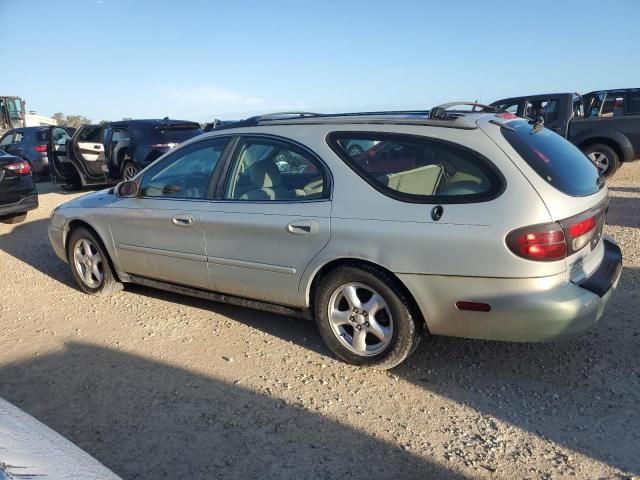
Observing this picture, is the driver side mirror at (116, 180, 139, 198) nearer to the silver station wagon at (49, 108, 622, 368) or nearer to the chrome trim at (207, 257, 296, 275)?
the silver station wagon at (49, 108, 622, 368)

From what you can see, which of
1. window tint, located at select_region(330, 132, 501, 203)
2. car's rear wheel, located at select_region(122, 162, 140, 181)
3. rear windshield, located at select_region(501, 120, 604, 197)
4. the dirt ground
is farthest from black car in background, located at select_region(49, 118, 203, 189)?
rear windshield, located at select_region(501, 120, 604, 197)

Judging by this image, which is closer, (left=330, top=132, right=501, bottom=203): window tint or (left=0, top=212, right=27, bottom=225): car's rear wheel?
(left=330, top=132, right=501, bottom=203): window tint

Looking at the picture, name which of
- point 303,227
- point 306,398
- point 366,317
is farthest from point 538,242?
point 306,398

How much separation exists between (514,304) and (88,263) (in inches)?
153

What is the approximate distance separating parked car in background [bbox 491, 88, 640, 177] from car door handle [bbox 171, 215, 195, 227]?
295 inches

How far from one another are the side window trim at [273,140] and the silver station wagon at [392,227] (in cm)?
1

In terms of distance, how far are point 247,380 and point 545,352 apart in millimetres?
1979

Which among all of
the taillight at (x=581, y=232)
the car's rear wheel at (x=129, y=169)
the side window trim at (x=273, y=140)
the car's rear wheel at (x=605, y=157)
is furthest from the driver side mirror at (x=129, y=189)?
the car's rear wheel at (x=605, y=157)

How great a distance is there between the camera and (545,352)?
357 cm

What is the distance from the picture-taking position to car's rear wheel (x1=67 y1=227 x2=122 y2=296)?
16.1ft

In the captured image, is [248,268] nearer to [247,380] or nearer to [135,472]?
Answer: [247,380]

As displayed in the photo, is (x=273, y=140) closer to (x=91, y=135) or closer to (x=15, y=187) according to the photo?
(x=15, y=187)

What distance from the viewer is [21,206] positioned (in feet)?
26.7

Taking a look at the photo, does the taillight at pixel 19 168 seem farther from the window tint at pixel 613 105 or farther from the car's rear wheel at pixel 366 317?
the window tint at pixel 613 105
